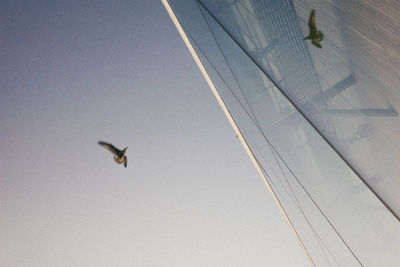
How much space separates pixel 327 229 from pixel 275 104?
4.24 feet

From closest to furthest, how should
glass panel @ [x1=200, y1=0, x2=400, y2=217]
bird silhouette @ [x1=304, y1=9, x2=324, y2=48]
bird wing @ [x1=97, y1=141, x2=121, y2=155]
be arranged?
glass panel @ [x1=200, y1=0, x2=400, y2=217], bird silhouette @ [x1=304, y1=9, x2=324, y2=48], bird wing @ [x1=97, y1=141, x2=121, y2=155]

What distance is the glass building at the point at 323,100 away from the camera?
29.7 inches

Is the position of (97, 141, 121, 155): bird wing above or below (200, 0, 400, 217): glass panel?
above

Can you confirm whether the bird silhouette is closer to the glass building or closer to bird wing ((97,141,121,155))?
the glass building

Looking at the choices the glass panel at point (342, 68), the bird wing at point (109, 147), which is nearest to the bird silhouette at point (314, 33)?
the glass panel at point (342, 68)

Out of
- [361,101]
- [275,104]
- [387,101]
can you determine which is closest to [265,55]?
[275,104]

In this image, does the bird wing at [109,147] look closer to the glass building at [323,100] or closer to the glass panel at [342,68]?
the glass building at [323,100]

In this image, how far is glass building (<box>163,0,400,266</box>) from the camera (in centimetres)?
75

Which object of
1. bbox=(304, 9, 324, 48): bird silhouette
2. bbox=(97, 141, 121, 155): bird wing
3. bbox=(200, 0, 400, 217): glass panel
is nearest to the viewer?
bbox=(200, 0, 400, 217): glass panel

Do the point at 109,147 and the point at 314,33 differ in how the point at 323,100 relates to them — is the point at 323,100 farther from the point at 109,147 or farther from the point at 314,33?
the point at 109,147

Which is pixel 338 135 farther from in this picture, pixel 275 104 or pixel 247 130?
pixel 247 130

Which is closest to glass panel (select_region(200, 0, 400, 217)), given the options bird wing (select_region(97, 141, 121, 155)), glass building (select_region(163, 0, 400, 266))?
glass building (select_region(163, 0, 400, 266))

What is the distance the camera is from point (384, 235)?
1.52 metres

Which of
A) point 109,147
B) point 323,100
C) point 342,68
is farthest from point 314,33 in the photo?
point 109,147
